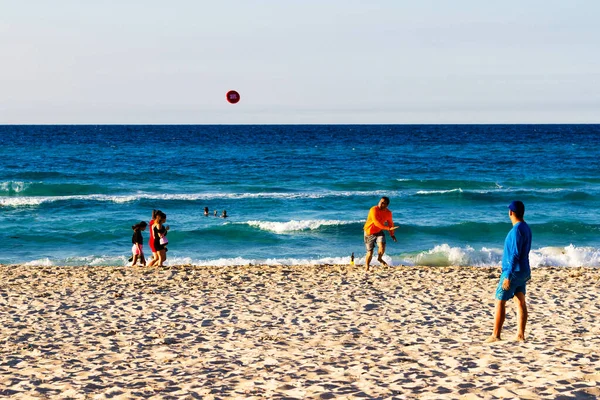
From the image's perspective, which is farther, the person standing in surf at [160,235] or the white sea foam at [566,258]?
the white sea foam at [566,258]

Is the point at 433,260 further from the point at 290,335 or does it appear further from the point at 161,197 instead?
the point at 161,197

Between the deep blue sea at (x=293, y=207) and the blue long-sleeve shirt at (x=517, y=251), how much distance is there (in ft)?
33.2

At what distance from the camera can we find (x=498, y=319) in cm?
818

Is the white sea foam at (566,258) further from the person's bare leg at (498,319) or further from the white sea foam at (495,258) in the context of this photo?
the person's bare leg at (498,319)

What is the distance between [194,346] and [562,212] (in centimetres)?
2183

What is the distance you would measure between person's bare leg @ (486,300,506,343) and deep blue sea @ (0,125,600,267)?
9462 millimetres

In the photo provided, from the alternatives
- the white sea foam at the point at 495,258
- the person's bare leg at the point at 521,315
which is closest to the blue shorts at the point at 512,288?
the person's bare leg at the point at 521,315

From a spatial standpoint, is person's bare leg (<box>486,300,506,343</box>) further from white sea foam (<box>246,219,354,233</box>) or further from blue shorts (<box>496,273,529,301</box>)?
white sea foam (<box>246,219,354,233</box>)

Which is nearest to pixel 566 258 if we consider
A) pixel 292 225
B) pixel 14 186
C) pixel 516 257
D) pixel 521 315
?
pixel 292 225

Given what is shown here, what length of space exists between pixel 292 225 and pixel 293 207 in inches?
197

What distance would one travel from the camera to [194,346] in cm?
855

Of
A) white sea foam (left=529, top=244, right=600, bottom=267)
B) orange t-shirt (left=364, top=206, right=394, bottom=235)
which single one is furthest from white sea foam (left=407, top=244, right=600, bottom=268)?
orange t-shirt (left=364, top=206, right=394, bottom=235)

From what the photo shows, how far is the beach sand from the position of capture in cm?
673

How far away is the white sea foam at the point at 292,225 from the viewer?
23.1 metres
